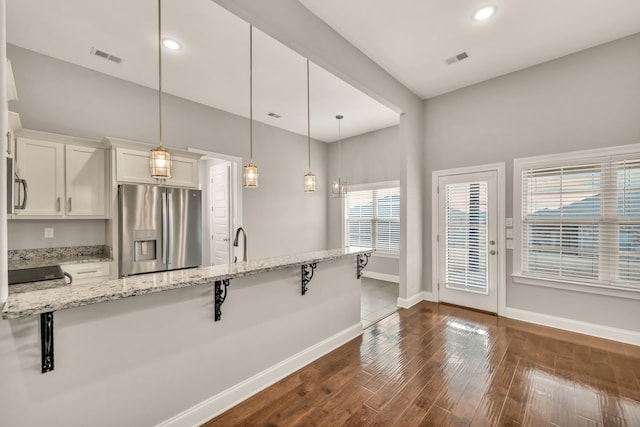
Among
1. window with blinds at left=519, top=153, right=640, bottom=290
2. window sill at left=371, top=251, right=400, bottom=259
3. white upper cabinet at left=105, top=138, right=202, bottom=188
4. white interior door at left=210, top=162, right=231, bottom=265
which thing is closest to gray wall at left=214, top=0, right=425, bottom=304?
window sill at left=371, top=251, right=400, bottom=259

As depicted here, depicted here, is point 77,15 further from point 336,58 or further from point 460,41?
point 460,41

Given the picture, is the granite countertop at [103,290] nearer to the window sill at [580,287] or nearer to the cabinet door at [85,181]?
the cabinet door at [85,181]

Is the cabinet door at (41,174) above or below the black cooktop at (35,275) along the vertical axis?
above

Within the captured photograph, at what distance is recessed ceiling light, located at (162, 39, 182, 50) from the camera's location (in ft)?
9.96

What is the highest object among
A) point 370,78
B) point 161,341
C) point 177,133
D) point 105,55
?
point 105,55

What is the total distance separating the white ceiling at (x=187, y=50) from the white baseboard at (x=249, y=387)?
3270mm

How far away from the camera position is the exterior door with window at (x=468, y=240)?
4039mm

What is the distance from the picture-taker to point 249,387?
2248mm

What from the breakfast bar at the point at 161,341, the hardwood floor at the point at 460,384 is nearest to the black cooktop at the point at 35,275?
the breakfast bar at the point at 161,341

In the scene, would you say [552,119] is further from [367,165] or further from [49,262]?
[49,262]

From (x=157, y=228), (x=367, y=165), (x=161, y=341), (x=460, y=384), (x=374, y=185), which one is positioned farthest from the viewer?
(x=367, y=165)

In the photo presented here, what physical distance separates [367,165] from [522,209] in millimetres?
3348

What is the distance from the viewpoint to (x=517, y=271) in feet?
12.6

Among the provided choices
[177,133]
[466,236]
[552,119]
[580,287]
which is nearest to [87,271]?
[177,133]
